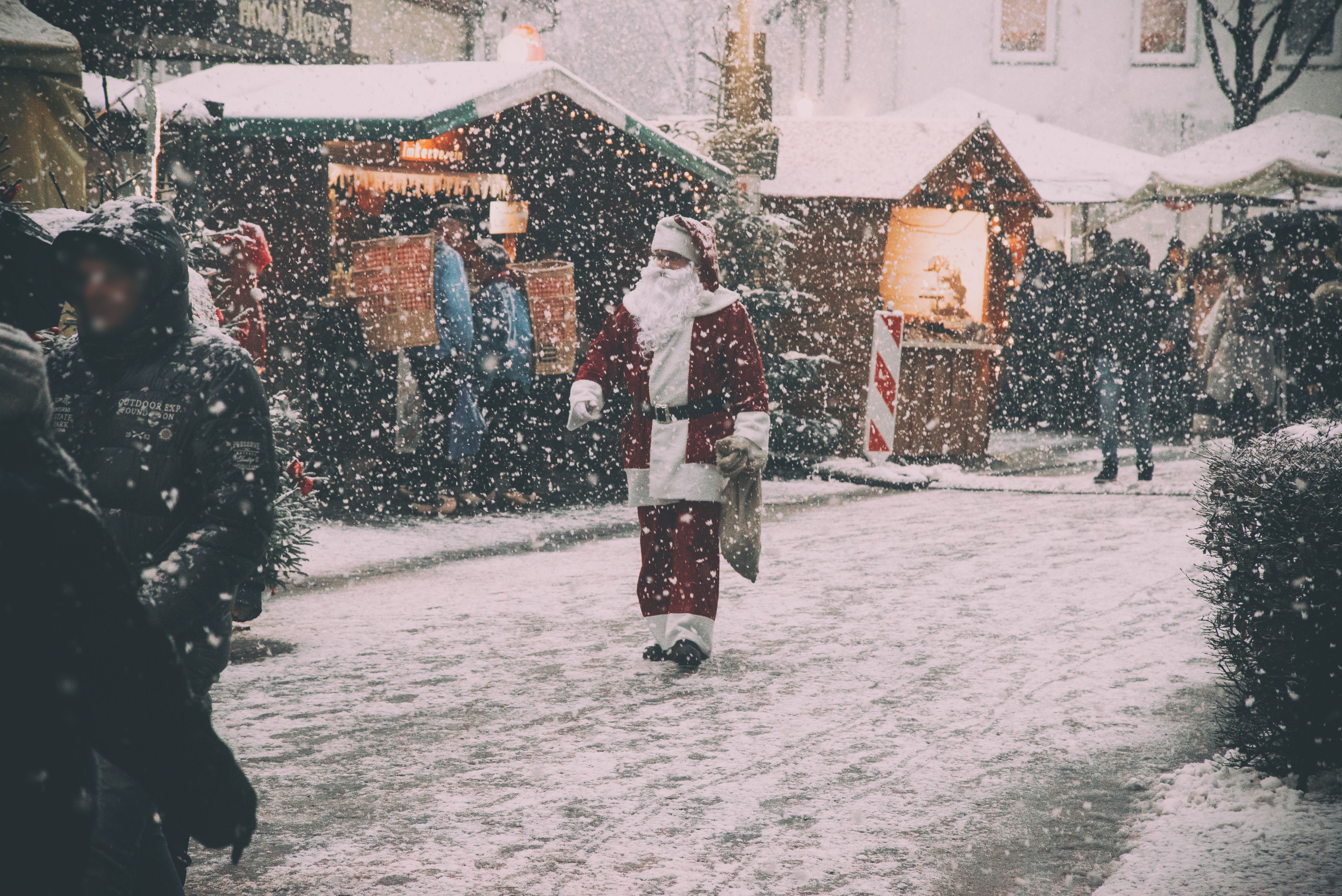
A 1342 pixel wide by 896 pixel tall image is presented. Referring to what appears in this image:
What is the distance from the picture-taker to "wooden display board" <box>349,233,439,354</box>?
999cm

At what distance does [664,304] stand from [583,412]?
0.61 metres

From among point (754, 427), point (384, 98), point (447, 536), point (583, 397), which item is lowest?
point (447, 536)

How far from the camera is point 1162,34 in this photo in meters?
30.9

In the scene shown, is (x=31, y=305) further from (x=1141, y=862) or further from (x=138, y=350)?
(x=1141, y=862)

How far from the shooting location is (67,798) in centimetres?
155

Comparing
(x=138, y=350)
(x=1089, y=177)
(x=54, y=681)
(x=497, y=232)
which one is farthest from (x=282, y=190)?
(x=1089, y=177)

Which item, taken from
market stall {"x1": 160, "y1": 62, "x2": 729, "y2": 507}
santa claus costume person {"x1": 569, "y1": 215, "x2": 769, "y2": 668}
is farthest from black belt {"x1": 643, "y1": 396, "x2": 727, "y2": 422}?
market stall {"x1": 160, "y1": 62, "x2": 729, "y2": 507}

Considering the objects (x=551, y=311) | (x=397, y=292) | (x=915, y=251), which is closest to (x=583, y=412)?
(x=397, y=292)

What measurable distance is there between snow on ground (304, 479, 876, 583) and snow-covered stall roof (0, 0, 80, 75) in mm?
3190

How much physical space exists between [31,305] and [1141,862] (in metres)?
3.74

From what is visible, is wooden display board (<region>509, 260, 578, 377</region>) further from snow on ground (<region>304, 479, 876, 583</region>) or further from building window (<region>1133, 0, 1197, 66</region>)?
building window (<region>1133, 0, 1197, 66</region>)

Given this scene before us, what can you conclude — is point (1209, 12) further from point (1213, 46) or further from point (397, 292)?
point (397, 292)

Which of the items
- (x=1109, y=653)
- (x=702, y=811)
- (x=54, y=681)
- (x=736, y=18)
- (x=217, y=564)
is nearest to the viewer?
(x=54, y=681)

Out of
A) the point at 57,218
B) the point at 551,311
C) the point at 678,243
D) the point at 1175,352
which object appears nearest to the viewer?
the point at 57,218
